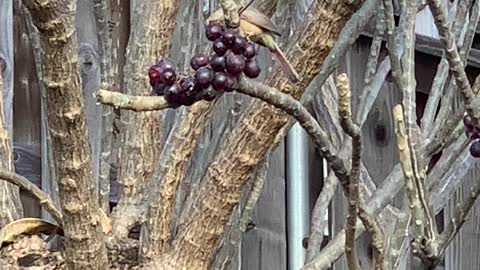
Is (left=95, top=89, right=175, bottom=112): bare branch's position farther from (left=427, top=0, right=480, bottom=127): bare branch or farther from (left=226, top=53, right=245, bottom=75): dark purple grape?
(left=427, top=0, right=480, bottom=127): bare branch

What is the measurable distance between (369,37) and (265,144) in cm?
117

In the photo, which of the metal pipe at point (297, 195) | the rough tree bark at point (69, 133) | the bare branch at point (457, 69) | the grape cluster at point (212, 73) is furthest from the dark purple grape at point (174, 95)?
the metal pipe at point (297, 195)

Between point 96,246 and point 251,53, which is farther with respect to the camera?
point 96,246

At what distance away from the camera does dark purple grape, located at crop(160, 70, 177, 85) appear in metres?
0.91

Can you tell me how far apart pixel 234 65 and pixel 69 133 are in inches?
8.4

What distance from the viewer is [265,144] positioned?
123 cm

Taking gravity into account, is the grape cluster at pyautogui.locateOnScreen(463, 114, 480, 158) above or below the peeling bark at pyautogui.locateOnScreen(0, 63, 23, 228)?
above

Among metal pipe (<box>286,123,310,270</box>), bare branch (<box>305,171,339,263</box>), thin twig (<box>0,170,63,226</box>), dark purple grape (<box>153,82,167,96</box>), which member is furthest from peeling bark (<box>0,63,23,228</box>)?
metal pipe (<box>286,123,310,270</box>)

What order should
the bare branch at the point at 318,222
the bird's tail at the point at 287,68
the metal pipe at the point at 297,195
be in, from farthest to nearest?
1. the metal pipe at the point at 297,195
2. the bare branch at the point at 318,222
3. the bird's tail at the point at 287,68

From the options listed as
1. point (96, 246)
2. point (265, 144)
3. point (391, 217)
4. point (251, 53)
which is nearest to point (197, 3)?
point (391, 217)

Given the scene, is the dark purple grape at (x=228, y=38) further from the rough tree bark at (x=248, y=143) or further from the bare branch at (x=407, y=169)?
the rough tree bark at (x=248, y=143)

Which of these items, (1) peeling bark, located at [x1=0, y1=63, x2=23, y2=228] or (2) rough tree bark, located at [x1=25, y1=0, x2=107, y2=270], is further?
(1) peeling bark, located at [x1=0, y1=63, x2=23, y2=228]

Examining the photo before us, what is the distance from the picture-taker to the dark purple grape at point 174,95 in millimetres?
905

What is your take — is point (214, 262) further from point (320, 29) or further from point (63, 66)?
point (63, 66)
